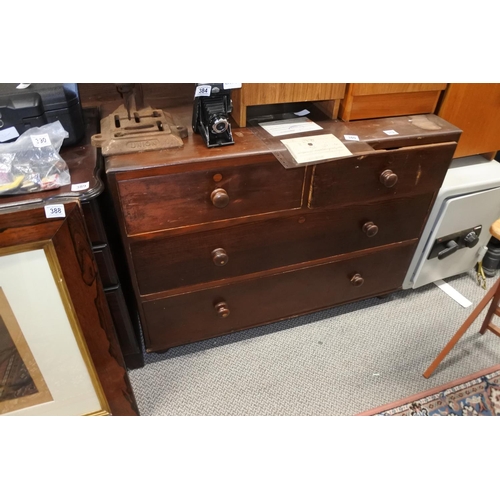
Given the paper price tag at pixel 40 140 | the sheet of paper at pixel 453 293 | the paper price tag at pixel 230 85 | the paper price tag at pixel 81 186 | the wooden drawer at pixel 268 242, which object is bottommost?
the sheet of paper at pixel 453 293

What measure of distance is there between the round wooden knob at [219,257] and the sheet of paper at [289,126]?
40 cm

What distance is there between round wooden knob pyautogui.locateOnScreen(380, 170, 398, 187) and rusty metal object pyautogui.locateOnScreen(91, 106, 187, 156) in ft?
2.12

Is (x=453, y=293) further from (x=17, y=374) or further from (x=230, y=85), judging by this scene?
(x=17, y=374)

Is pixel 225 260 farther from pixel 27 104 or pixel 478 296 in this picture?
pixel 478 296

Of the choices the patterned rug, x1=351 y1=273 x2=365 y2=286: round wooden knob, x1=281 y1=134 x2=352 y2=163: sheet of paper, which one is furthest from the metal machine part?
the patterned rug

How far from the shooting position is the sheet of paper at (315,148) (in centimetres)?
113

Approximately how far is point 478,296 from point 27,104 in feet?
6.50

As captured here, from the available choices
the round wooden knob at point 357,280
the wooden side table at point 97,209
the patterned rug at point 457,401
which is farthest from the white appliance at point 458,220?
the wooden side table at point 97,209

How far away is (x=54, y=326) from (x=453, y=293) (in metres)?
1.73

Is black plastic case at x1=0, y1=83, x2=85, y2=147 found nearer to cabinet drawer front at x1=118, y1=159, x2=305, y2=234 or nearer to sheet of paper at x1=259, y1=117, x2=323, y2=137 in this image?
cabinet drawer front at x1=118, y1=159, x2=305, y2=234

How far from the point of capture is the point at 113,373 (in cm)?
120

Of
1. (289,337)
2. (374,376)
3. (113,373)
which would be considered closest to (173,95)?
(113,373)

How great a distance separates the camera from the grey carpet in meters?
1.44

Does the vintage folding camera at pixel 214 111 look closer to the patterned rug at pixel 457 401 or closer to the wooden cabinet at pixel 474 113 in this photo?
the wooden cabinet at pixel 474 113
